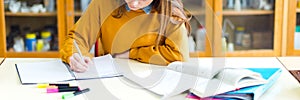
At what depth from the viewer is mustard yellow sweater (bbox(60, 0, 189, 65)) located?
1.84 m

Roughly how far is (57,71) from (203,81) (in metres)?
0.54

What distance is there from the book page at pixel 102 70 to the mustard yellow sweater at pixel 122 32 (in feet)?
0.36

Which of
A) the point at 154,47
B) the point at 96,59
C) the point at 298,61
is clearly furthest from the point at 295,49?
the point at 96,59

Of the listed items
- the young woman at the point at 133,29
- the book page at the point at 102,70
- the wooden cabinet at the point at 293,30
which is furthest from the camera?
the wooden cabinet at the point at 293,30

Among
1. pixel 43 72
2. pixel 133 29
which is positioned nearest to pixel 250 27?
pixel 133 29

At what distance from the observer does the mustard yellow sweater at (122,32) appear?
6.05ft

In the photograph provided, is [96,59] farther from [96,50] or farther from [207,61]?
[207,61]

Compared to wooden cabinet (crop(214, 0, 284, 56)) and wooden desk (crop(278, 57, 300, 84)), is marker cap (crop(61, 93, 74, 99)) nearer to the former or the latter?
wooden desk (crop(278, 57, 300, 84))

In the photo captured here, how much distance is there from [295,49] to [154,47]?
69.7 inches

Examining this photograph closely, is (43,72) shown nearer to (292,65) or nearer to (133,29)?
(133,29)

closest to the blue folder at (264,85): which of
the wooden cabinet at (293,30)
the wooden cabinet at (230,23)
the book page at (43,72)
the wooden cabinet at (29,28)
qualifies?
the book page at (43,72)

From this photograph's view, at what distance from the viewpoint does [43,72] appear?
5.39ft

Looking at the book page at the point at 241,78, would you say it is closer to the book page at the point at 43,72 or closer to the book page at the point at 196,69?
the book page at the point at 196,69

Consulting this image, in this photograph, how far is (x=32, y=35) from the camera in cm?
331
